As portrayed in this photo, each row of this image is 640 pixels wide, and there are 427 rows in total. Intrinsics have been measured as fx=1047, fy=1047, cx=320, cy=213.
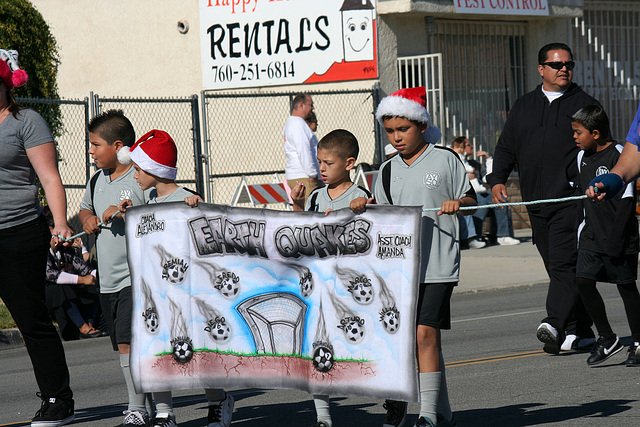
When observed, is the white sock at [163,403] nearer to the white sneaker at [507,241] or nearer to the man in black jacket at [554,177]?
the man in black jacket at [554,177]

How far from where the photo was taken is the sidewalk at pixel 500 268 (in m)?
13.8

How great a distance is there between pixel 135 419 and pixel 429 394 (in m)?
1.70

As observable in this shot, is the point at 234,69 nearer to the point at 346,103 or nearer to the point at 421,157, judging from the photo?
the point at 346,103

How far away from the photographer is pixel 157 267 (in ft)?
19.0

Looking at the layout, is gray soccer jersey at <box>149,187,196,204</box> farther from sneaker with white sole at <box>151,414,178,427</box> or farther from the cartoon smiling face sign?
the cartoon smiling face sign

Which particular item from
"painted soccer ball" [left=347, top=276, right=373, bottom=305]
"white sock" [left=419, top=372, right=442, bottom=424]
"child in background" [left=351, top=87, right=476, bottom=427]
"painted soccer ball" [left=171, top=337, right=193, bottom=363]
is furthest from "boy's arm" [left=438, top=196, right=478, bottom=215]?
"painted soccer ball" [left=171, top=337, right=193, bottom=363]

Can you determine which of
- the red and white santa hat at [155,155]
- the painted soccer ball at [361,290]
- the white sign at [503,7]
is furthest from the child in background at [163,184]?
the white sign at [503,7]

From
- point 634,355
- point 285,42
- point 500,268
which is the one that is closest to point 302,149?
point 500,268

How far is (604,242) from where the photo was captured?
7.59 m

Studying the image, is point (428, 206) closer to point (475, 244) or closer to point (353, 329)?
point (353, 329)

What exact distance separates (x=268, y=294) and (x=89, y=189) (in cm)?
153

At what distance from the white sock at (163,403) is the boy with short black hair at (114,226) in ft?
0.52

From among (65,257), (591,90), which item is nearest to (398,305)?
(65,257)

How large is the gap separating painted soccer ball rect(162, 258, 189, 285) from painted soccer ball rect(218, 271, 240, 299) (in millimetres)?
197
